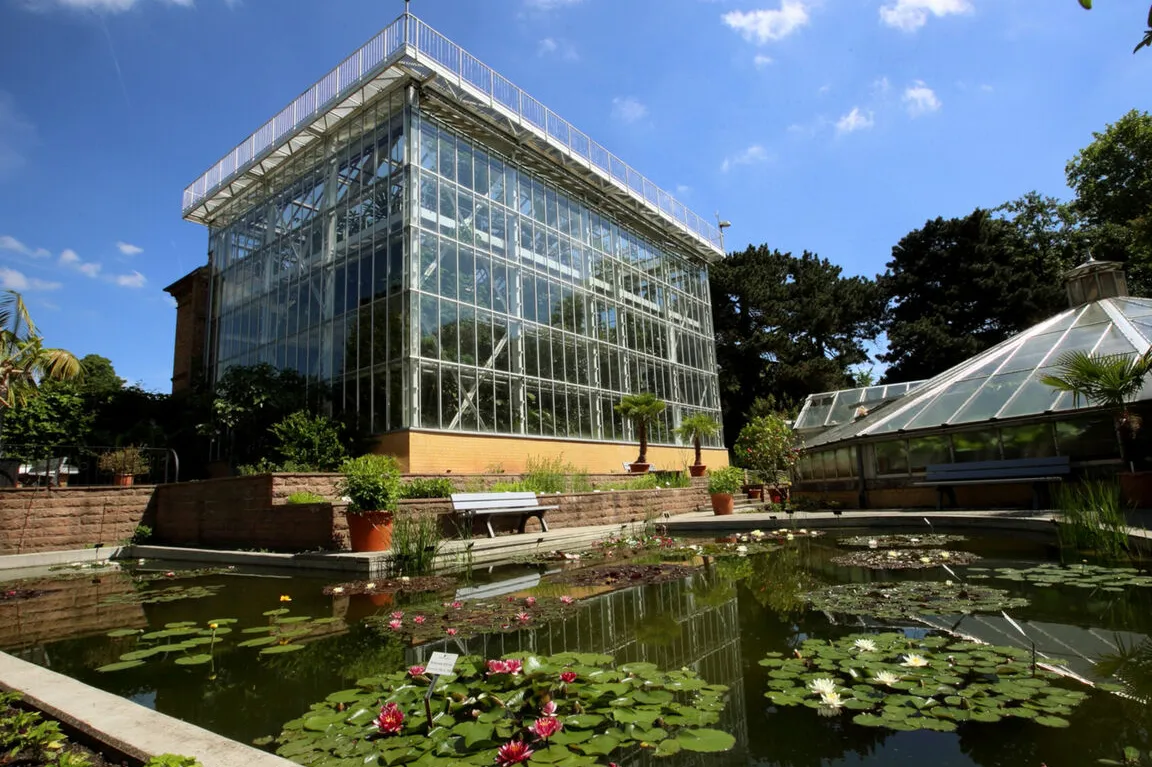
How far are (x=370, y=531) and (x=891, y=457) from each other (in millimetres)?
11297

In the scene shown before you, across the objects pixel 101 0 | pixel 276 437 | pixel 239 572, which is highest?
pixel 101 0

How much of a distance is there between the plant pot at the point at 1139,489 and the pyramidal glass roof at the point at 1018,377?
5.65 ft

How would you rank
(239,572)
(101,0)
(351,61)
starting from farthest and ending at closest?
1. (351,61)
2. (101,0)
3. (239,572)

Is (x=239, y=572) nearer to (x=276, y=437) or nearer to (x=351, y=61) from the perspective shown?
(x=276, y=437)

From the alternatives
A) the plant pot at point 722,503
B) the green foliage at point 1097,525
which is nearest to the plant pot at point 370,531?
the green foliage at point 1097,525

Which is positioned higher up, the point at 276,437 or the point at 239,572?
the point at 276,437

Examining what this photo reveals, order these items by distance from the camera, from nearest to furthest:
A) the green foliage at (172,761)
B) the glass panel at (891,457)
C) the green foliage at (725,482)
→ the green foliage at (172,761)
the glass panel at (891,457)
the green foliage at (725,482)

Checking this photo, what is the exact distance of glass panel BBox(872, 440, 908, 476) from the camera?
13.3m

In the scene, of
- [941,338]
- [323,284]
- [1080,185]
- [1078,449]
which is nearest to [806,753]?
[1078,449]

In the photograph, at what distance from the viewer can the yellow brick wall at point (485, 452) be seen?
48.0ft

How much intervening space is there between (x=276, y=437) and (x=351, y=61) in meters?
10.8

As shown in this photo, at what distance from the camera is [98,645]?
418cm

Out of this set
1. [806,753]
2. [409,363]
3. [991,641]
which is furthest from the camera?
[409,363]

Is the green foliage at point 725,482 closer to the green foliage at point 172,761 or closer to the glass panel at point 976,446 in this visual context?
the glass panel at point 976,446
